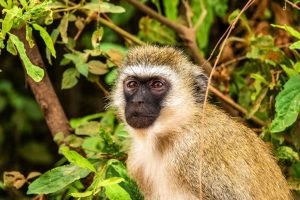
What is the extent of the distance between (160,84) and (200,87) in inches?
10.4

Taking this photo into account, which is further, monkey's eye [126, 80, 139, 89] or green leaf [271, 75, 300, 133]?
monkey's eye [126, 80, 139, 89]

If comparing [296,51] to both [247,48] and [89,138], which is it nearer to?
[247,48]

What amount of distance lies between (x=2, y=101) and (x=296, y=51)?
371cm

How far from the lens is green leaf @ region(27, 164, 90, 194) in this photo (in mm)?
4773

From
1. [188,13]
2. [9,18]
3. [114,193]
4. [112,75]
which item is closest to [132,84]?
[114,193]

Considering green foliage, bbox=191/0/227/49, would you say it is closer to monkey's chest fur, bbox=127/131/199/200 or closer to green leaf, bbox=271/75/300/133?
monkey's chest fur, bbox=127/131/199/200

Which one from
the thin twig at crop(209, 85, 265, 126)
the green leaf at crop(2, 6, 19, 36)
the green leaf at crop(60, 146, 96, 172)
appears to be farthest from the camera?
the thin twig at crop(209, 85, 265, 126)

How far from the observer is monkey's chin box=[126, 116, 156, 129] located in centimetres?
479

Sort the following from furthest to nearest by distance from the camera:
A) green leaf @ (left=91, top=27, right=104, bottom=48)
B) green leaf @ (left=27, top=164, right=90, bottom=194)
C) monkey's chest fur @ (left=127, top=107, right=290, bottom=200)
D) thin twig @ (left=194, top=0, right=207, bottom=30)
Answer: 1. thin twig @ (left=194, top=0, right=207, bottom=30)
2. green leaf @ (left=91, top=27, right=104, bottom=48)
3. green leaf @ (left=27, top=164, right=90, bottom=194)
4. monkey's chest fur @ (left=127, top=107, right=290, bottom=200)

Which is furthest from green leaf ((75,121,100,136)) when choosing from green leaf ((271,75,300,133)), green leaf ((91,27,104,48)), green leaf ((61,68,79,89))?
green leaf ((271,75,300,133))

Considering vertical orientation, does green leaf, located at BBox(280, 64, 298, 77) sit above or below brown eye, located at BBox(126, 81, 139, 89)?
above

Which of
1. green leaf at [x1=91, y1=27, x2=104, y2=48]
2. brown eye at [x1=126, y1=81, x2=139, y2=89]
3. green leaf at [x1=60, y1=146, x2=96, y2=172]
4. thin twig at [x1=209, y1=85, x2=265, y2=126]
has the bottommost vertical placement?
green leaf at [x1=60, y1=146, x2=96, y2=172]

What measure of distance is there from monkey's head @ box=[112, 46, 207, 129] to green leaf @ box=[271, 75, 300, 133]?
65 centimetres

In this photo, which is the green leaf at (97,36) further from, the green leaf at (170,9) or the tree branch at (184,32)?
the green leaf at (170,9)
